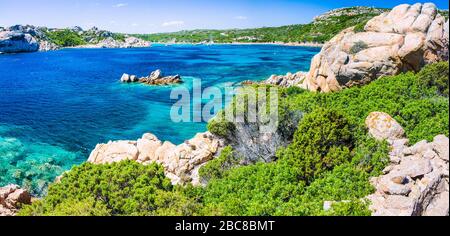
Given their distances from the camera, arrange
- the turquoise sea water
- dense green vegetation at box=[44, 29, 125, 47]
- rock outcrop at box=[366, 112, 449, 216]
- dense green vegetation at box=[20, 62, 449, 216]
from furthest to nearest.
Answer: dense green vegetation at box=[44, 29, 125, 47] < the turquoise sea water < dense green vegetation at box=[20, 62, 449, 216] < rock outcrop at box=[366, 112, 449, 216]

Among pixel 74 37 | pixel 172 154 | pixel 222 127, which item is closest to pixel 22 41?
pixel 74 37

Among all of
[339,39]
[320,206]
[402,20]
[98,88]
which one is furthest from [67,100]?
[320,206]

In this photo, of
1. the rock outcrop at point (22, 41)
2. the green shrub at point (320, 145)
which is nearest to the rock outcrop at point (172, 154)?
the green shrub at point (320, 145)

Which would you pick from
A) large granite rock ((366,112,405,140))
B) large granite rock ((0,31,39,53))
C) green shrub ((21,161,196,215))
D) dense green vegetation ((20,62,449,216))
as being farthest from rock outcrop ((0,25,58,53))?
large granite rock ((366,112,405,140))

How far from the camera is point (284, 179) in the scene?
1305cm

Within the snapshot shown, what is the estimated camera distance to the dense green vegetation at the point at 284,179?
11055mm

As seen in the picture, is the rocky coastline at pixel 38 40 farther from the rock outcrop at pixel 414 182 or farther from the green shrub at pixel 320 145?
the rock outcrop at pixel 414 182

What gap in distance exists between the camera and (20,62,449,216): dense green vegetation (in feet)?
36.3

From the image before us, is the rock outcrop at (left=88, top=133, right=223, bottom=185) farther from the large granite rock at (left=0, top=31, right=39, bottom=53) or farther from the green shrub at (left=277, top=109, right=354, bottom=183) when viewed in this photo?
the large granite rock at (left=0, top=31, right=39, bottom=53)

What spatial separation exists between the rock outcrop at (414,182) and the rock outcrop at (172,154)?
8.45 meters

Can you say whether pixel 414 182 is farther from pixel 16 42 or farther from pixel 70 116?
pixel 16 42

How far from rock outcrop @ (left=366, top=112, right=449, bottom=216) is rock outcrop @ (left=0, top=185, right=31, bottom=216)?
14.3 meters

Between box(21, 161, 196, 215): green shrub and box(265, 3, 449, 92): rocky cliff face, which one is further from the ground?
box(265, 3, 449, 92): rocky cliff face

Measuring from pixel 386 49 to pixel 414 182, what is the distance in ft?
43.0
